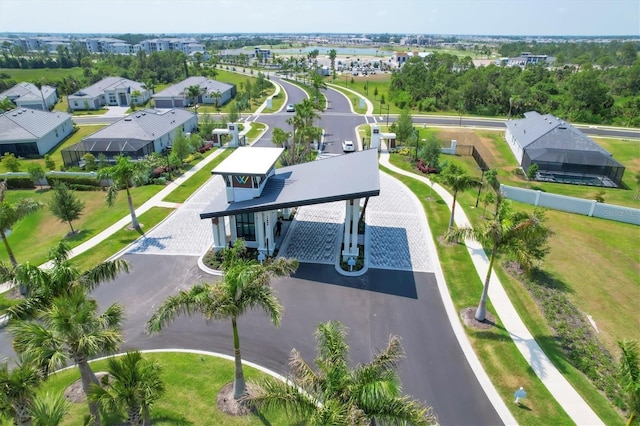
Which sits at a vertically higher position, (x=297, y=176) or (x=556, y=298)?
(x=297, y=176)

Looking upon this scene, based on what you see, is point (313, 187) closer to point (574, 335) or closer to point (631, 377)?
point (574, 335)

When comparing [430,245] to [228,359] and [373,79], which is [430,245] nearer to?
[228,359]

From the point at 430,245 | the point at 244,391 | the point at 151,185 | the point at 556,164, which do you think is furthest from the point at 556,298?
the point at 151,185

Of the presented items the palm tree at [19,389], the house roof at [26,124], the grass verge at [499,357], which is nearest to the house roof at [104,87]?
the house roof at [26,124]

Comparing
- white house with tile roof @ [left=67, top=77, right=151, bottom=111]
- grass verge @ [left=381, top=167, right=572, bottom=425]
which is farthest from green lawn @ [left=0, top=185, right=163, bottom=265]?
white house with tile roof @ [left=67, top=77, right=151, bottom=111]

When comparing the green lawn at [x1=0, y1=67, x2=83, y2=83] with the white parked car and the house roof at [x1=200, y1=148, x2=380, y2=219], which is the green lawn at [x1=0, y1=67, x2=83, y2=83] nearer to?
the white parked car

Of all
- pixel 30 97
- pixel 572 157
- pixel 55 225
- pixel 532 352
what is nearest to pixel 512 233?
pixel 532 352

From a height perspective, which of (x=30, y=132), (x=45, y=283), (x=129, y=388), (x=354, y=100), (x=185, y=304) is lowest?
(x=354, y=100)
